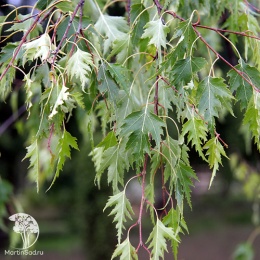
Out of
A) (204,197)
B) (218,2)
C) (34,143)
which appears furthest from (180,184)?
(204,197)

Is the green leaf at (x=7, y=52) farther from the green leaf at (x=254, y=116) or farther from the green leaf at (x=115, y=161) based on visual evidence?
the green leaf at (x=254, y=116)

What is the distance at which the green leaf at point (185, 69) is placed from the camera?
0.88 m

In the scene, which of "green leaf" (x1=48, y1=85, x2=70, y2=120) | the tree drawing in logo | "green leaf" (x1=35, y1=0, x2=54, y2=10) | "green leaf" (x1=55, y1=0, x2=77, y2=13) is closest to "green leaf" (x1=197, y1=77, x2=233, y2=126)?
"green leaf" (x1=48, y1=85, x2=70, y2=120)

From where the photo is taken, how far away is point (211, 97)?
0.87m

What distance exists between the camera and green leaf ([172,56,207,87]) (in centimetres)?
88

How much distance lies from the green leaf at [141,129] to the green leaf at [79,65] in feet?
0.35

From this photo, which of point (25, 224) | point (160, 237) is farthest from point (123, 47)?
point (25, 224)

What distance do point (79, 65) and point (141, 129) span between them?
0.51 ft

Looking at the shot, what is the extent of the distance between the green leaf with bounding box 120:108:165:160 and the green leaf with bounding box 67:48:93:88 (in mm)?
107

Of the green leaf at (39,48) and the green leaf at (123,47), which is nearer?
the green leaf at (39,48)

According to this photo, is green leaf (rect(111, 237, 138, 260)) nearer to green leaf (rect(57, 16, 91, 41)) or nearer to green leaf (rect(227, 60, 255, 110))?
green leaf (rect(227, 60, 255, 110))

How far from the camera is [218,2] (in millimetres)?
1214

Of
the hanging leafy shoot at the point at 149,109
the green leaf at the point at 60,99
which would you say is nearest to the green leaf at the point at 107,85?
the hanging leafy shoot at the point at 149,109

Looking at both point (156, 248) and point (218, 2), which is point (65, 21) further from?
point (156, 248)
